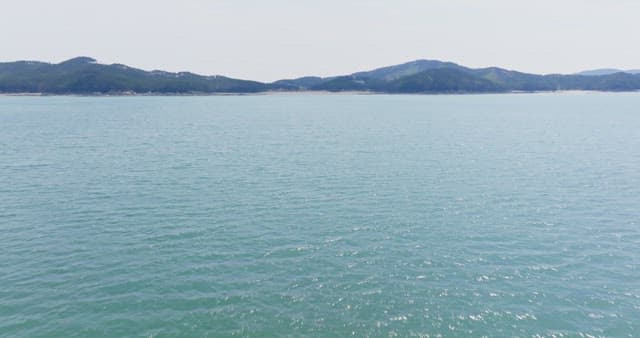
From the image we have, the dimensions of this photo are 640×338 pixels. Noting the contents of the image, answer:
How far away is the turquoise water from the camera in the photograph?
3322 centimetres

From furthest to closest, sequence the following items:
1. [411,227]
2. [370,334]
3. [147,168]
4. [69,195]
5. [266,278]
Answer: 1. [147,168]
2. [69,195]
3. [411,227]
4. [266,278]
5. [370,334]

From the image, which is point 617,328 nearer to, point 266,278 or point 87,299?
point 266,278

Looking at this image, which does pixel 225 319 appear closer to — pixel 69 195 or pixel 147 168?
pixel 69 195

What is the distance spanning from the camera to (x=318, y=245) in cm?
4669

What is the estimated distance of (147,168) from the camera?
273 ft

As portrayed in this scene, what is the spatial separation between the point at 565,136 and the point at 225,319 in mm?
138167

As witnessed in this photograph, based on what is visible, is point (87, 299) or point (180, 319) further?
point (87, 299)

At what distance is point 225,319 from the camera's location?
1294 inches

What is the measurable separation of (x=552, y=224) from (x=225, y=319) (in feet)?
148

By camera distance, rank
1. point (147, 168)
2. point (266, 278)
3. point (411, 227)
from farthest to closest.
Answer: point (147, 168) < point (411, 227) < point (266, 278)

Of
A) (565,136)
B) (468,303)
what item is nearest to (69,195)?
Answer: (468,303)

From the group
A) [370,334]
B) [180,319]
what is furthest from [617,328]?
[180,319]

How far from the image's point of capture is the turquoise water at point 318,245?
109 feet

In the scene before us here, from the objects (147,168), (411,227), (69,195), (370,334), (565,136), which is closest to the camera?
(370,334)
